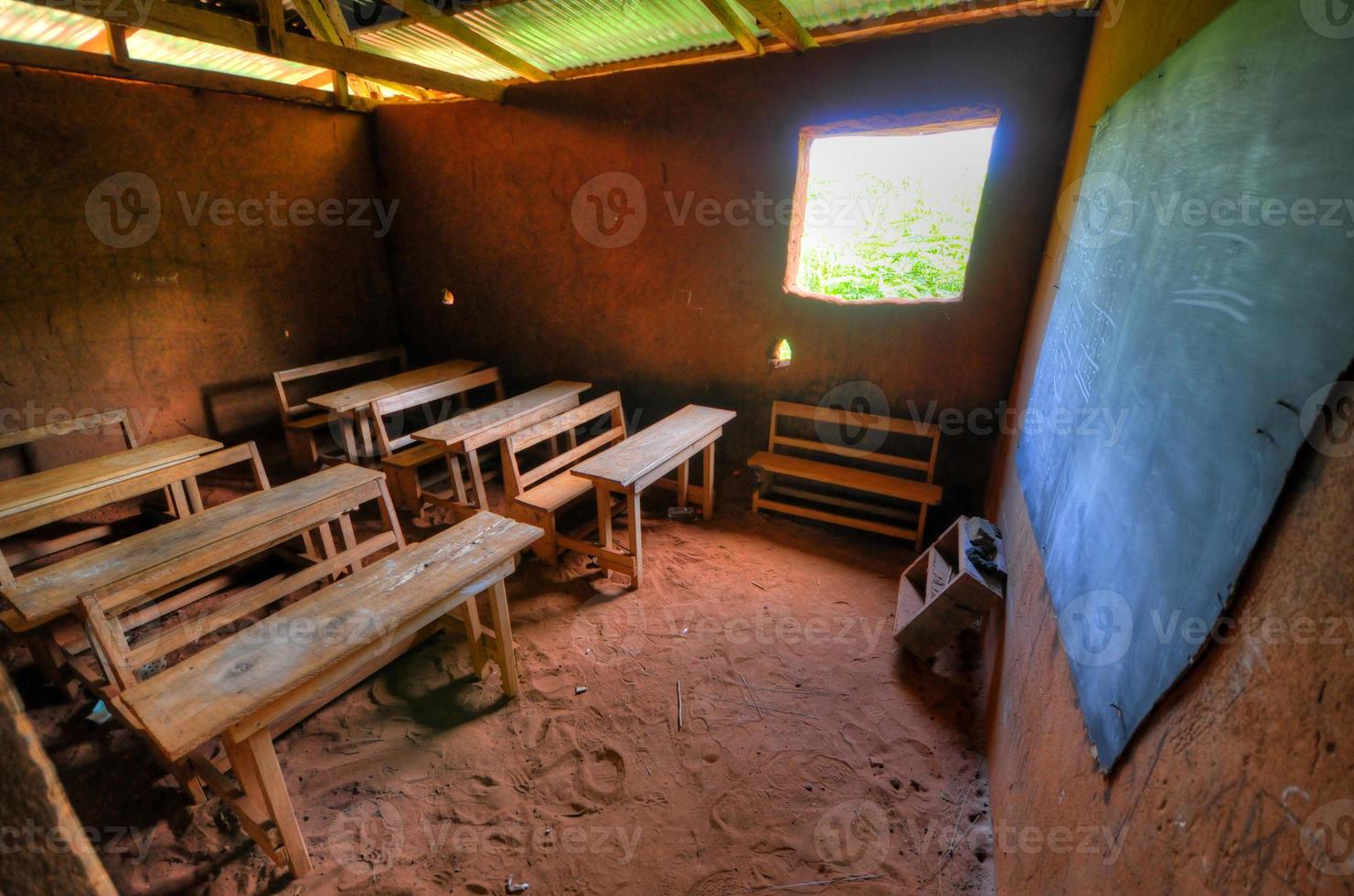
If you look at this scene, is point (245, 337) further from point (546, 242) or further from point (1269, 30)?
point (1269, 30)

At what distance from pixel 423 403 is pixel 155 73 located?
3.53 metres

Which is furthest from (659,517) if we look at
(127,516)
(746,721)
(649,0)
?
(127,516)

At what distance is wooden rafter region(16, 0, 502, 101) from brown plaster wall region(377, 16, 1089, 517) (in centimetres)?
125

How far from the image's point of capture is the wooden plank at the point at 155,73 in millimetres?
A: 4250

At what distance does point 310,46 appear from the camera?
390 centimetres

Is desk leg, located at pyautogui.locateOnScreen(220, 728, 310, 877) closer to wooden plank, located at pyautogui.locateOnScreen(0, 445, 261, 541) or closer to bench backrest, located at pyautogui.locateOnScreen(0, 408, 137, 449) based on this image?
wooden plank, located at pyautogui.locateOnScreen(0, 445, 261, 541)

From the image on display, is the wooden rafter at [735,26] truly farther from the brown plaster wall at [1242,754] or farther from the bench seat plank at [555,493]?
the bench seat plank at [555,493]

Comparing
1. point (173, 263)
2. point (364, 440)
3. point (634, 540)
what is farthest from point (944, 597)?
point (173, 263)

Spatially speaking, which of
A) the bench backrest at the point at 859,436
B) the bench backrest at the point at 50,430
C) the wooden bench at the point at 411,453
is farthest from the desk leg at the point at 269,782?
the bench backrest at the point at 859,436

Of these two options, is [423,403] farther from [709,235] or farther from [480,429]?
[709,235]

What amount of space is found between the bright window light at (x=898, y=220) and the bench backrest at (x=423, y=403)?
14.4ft

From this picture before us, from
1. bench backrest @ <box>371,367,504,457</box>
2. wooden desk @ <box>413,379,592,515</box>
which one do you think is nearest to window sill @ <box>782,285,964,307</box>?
wooden desk @ <box>413,379,592,515</box>

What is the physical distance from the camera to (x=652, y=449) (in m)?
4.23

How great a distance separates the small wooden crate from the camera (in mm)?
3037
